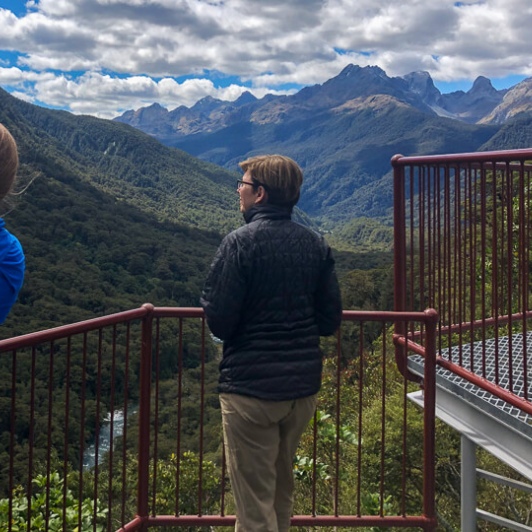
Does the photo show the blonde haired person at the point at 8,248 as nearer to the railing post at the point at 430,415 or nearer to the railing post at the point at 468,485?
the railing post at the point at 430,415

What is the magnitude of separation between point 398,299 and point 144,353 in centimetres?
153

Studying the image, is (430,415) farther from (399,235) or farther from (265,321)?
(265,321)

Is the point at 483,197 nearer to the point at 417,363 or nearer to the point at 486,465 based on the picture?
the point at 417,363

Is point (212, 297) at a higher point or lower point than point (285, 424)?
higher

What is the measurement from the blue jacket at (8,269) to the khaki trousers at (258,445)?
0.90m

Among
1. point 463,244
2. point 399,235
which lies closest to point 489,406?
point 463,244

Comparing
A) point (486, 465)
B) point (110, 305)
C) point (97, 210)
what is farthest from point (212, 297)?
point (97, 210)

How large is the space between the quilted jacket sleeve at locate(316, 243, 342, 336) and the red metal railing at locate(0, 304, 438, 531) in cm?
47

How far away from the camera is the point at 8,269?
1551mm

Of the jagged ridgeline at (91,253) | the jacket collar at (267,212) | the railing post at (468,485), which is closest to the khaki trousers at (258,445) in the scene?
the jacket collar at (267,212)

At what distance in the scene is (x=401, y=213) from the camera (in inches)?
136

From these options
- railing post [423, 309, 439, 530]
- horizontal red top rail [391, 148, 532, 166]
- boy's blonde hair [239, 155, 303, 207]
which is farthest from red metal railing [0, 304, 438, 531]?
boy's blonde hair [239, 155, 303, 207]

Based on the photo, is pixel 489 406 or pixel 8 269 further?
pixel 489 406

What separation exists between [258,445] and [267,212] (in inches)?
33.0
